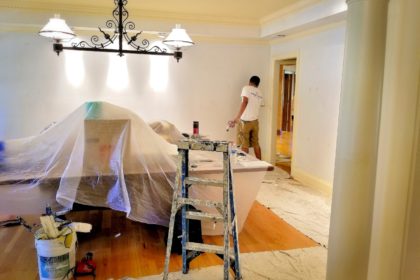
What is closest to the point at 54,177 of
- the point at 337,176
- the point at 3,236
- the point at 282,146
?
the point at 3,236

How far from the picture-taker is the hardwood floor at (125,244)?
A: 2.42 metres

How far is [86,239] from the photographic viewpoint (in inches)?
114

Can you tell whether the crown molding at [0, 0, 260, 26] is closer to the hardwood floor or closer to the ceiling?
the ceiling

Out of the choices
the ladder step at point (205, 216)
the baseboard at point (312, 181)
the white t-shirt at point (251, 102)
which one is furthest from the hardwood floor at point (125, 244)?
the white t-shirt at point (251, 102)

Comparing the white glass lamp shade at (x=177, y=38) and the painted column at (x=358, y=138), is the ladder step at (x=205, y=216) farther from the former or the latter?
the white glass lamp shade at (x=177, y=38)

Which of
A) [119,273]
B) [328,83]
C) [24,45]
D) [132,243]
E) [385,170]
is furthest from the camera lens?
[24,45]

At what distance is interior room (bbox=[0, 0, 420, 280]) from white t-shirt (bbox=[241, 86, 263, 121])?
0.58 metres

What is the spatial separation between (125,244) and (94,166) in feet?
2.62

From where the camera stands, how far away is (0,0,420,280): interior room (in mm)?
1309

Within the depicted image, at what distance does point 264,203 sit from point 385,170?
8.64ft

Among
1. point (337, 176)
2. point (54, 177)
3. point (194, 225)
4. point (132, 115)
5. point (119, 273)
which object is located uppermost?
point (132, 115)

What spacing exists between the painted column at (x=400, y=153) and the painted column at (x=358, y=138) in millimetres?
37

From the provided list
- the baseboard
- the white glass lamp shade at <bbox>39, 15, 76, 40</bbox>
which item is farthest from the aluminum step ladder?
the baseboard

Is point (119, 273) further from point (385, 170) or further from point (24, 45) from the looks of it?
point (24, 45)
